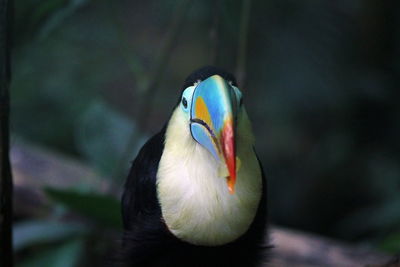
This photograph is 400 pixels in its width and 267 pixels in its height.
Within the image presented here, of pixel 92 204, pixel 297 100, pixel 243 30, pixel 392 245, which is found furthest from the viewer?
pixel 297 100

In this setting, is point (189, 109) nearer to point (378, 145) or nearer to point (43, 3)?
point (43, 3)

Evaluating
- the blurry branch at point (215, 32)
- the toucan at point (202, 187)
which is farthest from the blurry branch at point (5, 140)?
the blurry branch at point (215, 32)

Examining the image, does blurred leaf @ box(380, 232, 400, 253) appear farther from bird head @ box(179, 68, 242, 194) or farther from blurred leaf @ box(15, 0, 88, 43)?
blurred leaf @ box(15, 0, 88, 43)

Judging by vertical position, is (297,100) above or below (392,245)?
above

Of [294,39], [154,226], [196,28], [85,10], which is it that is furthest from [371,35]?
[154,226]

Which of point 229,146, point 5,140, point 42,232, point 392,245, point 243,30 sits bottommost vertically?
point 229,146

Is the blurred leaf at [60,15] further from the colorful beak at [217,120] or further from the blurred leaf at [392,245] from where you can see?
the blurred leaf at [392,245]

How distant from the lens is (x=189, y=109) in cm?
137

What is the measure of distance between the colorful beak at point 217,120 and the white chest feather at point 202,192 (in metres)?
0.07

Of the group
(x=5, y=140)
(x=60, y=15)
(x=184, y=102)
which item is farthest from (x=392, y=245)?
(x=5, y=140)

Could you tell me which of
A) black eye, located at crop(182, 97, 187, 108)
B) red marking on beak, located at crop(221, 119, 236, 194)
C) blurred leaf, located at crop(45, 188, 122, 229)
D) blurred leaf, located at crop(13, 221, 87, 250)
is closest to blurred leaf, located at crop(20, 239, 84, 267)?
blurred leaf, located at crop(13, 221, 87, 250)

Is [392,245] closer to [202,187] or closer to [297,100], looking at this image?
[297,100]

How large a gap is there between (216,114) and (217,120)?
0.02 meters

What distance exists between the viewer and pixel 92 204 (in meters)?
2.14
